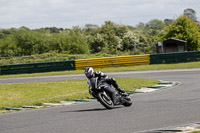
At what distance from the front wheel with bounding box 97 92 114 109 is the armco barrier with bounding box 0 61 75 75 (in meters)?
28.0

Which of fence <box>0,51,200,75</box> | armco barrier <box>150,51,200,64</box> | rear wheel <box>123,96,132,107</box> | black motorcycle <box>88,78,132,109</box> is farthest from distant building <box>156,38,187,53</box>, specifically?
black motorcycle <box>88,78,132,109</box>

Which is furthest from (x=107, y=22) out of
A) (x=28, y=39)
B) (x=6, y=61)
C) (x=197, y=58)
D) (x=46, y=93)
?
(x=46, y=93)

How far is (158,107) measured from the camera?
10680 mm

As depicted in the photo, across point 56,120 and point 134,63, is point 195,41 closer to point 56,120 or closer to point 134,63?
point 134,63

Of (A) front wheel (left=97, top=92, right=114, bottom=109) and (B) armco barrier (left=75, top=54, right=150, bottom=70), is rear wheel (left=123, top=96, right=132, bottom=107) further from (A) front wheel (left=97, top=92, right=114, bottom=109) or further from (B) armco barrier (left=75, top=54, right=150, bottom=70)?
(B) armco barrier (left=75, top=54, right=150, bottom=70)

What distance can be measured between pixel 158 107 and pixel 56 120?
2957 millimetres

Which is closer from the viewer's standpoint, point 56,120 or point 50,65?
point 56,120

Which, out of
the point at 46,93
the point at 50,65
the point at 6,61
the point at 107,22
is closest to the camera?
the point at 46,93

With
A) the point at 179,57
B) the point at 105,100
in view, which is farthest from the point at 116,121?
the point at 179,57

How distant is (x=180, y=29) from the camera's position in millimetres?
51312

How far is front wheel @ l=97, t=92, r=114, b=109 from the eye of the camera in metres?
10.9

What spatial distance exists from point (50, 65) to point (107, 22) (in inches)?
2070

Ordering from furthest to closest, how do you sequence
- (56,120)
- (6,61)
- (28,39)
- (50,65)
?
(28,39), (6,61), (50,65), (56,120)

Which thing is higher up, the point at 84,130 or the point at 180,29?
the point at 180,29
